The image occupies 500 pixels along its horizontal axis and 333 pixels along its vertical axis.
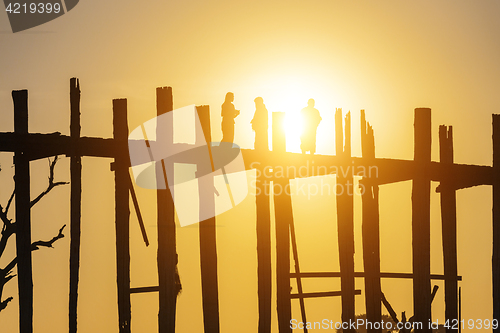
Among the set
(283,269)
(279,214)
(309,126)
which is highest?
(309,126)

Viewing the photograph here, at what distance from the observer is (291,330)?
631 centimetres

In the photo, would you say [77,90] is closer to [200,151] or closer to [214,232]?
[200,151]

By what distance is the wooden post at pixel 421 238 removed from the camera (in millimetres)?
6906

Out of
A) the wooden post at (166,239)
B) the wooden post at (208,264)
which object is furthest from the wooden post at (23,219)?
the wooden post at (208,264)

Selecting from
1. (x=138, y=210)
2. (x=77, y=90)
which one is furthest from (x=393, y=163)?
(x=77, y=90)

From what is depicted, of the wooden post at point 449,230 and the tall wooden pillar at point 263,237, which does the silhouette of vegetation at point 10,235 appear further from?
the wooden post at point 449,230

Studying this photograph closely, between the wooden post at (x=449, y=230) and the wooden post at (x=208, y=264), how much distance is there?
144 inches

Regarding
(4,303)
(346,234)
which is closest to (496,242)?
(346,234)

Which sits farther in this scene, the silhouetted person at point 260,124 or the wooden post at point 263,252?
the silhouetted person at point 260,124

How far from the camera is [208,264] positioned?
5.90 m

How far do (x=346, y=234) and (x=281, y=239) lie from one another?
2.93 feet

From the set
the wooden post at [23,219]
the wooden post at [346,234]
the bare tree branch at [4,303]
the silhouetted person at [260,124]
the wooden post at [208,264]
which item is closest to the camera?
the wooden post at [23,219]

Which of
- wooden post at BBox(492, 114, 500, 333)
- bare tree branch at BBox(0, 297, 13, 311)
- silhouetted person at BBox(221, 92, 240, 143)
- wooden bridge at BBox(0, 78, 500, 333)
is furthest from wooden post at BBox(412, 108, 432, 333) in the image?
bare tree branch at BBox(0, 297, 13, 311)

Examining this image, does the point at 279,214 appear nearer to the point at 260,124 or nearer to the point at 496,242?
the point at 260,124
